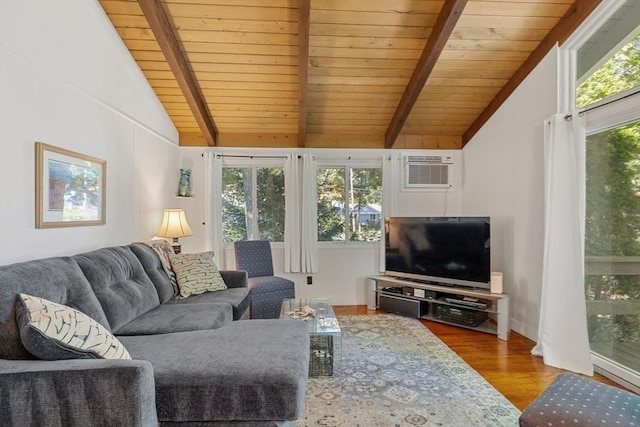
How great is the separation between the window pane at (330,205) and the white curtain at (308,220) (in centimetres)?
22

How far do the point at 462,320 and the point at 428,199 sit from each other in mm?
1717

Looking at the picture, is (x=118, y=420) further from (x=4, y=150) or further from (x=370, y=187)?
(x=370, y=187)

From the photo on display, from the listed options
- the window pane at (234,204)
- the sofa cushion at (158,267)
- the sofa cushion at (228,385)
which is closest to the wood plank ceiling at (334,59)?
the window pane at (234,204)

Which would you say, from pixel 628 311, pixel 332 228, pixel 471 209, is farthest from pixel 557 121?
pixel 332 228

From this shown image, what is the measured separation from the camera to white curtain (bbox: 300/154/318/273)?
457 cm

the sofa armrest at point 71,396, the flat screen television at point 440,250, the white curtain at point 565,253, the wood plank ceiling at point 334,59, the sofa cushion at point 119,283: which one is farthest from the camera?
the flat screen television at point 440,250

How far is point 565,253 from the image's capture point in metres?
2.81

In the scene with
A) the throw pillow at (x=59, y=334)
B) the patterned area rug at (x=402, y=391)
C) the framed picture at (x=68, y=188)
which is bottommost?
the patterned area rug at (x=402, y=391)

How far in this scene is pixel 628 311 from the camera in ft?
8.39

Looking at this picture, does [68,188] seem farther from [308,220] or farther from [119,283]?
[308,220]

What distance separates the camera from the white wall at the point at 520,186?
130 inches

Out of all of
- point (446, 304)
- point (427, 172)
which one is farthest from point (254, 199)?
point (446, 304)

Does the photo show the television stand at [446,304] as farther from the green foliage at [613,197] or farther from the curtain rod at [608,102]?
the curtain rod at [608,102]

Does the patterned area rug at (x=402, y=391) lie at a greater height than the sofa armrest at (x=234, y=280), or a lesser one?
lesser
